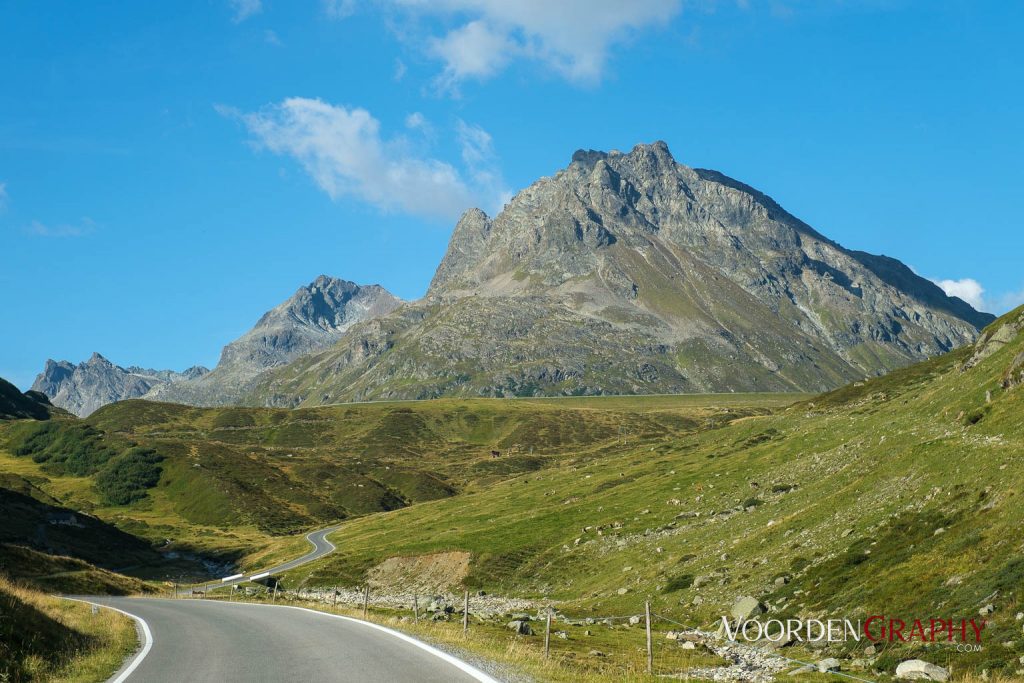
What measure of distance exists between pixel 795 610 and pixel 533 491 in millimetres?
85698

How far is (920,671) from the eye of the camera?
83.2ft

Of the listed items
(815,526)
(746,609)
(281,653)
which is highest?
(815,526)

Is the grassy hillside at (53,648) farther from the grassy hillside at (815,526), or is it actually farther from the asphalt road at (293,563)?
the asphalt road at (293,563)

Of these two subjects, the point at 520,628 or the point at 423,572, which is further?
the point at 423,572

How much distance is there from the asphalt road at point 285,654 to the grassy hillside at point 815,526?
56.4 feet

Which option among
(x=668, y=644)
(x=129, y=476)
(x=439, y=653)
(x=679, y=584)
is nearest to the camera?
(x=439, y=653)

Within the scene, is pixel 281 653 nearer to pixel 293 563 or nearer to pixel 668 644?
pixel 668 644

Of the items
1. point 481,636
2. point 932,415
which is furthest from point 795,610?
point 932,415

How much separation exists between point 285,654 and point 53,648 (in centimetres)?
639

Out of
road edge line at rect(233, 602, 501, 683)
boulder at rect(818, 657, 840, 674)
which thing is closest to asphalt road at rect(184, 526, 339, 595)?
road edge line at rect(233, 602, 501, 683)

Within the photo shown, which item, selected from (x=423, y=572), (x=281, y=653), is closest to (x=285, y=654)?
(x=281, y=653)

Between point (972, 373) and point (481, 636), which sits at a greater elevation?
point (972, 373)

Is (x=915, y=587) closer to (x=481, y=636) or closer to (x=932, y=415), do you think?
(x=481, y=636)

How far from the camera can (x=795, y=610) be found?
38.8 metres
